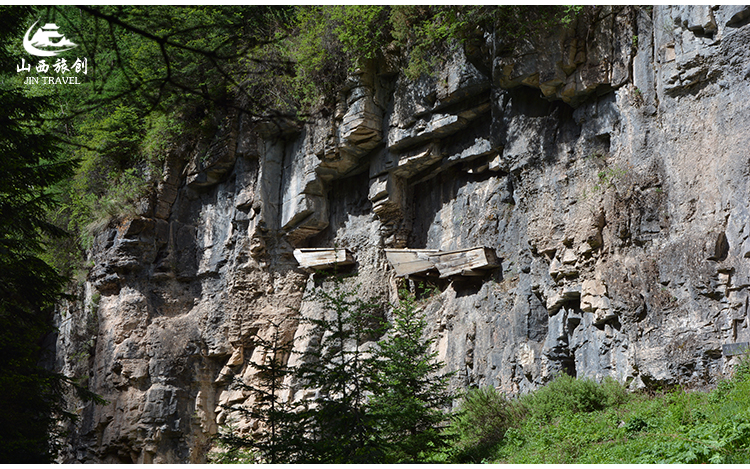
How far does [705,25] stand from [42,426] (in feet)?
41.6

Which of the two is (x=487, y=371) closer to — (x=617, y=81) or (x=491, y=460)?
(x=491, y=460)

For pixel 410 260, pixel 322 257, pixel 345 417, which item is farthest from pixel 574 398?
pixel 322 257

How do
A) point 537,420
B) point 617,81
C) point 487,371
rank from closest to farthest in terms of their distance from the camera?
1. point 537,420
2. point 617,81
3. point 487,371

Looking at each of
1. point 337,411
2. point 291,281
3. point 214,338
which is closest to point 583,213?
point 337,411

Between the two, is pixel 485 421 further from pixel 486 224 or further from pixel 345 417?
pixel 486 224

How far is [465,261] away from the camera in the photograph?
53.0 ft

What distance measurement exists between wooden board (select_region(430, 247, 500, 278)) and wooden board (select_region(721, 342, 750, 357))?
6132 mm

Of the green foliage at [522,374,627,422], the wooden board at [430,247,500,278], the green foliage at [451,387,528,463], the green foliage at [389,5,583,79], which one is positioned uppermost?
the green foliage at [389,5,583,79]

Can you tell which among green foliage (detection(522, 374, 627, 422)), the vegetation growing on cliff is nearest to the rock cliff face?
green foliage (detection(522, 374, 627, 422))

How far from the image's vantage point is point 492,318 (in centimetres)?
1530

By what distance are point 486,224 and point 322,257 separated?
5.11m

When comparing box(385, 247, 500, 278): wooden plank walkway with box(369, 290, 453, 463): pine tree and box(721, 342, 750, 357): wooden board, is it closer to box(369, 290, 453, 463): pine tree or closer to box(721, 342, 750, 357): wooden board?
box(369, 290, 453, 463): pine tree

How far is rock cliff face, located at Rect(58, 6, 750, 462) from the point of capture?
11383 mm

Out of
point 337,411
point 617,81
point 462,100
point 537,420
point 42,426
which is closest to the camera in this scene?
point 337,411
